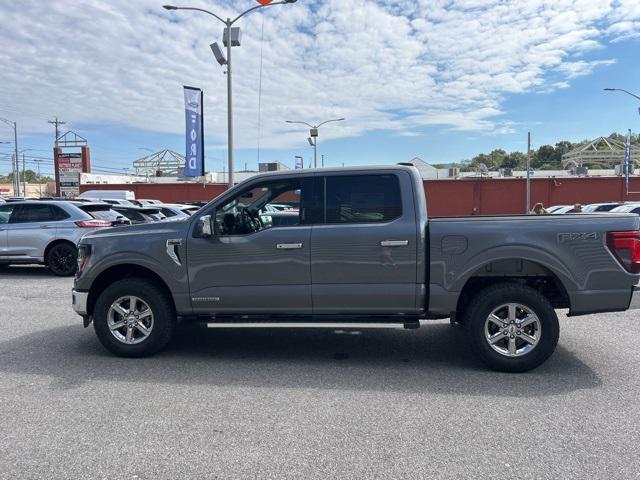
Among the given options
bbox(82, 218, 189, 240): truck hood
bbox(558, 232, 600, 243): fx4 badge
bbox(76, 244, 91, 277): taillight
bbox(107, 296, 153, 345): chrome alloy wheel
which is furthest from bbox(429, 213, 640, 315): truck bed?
bbox(76, 244, 91, 277): taillight

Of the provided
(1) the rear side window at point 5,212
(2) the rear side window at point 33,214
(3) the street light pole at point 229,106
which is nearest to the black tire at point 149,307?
(2) the rear side window at point 33,214

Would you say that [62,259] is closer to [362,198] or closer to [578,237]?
[362,198]

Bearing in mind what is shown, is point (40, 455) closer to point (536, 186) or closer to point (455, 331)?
point (455, 331)

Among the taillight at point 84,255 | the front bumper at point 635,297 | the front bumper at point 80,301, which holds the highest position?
the taillight at point 84,255

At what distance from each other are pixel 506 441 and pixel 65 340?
16.8 ft

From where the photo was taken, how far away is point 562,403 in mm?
4164

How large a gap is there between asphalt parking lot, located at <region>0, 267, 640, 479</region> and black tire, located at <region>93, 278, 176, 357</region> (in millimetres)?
148

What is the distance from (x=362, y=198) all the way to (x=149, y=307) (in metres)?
2.50

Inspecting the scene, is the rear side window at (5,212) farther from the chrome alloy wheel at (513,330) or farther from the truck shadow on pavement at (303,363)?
the chrome alloy wheel at (513,330)

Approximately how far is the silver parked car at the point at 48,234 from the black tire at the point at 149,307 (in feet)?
20.8

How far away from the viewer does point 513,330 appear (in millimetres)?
4836

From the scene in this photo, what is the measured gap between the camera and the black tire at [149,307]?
17.4ft

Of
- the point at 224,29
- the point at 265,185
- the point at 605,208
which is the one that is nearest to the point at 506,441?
the point at 265,185

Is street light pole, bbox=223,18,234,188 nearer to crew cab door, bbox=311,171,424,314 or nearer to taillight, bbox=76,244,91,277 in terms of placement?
taillight, bbox=76,244,91,277
